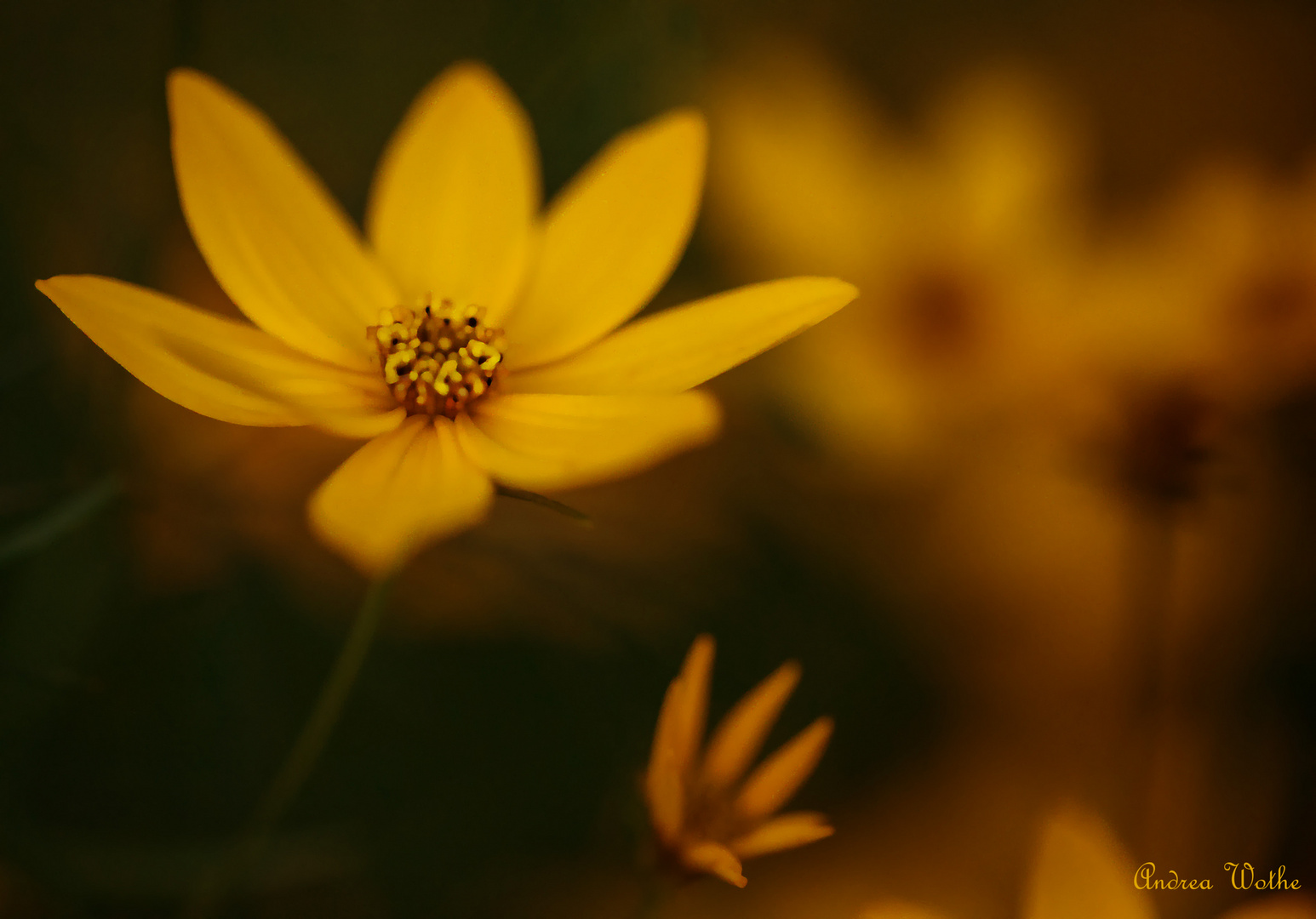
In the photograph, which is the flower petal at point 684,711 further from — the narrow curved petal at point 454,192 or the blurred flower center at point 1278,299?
the blurred flower center at point 1278,299

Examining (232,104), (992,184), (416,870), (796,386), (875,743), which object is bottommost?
(416,870)

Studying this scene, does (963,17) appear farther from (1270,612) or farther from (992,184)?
(1270,612)

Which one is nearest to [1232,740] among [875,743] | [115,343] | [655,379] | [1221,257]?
[875,743]

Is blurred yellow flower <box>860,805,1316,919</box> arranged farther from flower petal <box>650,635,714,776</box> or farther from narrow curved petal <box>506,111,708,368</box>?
narrow curved petal <box>506,111,708,368</box>

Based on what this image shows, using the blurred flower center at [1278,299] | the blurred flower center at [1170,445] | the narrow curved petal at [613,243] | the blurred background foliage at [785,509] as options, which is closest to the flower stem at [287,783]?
the blurred background foliage at [785,509]

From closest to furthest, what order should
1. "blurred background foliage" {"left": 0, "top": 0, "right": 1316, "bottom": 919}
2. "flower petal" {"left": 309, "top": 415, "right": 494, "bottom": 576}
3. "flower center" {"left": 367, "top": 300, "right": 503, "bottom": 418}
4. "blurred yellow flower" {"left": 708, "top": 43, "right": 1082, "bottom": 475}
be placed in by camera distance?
"flower petal" {"left": 309, "top": 415, "right": 494, "bottom": 576} → "flower center" {"left": 367, "top": 300, "right": 503, "bottom": 418} → "blurred background foliage" {"left": 0, "top": 0, "right": 1316, "bottom": 919} → "blurred yellow flower" {"left": 708, "top": 43, "right": 1082, "bottom": 475}

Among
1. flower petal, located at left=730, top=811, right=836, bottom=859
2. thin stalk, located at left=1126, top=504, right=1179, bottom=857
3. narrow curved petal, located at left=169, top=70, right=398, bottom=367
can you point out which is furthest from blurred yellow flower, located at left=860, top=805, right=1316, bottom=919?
narrow curved petal, located at left=169, top=70, right=398, bottom=367
